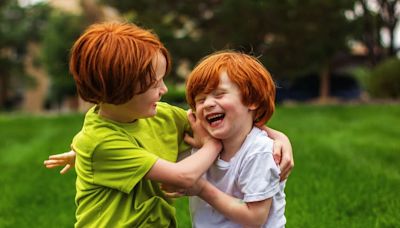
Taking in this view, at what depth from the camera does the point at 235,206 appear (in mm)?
2059

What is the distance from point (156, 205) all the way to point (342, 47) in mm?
14841

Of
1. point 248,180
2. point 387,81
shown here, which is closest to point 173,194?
Answer: point 248,180

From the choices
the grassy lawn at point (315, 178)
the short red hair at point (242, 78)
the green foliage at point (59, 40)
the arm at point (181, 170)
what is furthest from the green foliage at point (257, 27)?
the arm at point (181, 170)

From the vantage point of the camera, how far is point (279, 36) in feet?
51.6

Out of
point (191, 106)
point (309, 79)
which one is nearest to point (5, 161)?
point (191, 106)

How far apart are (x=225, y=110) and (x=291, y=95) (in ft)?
83.1

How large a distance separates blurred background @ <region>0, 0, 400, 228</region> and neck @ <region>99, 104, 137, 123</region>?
482 mm

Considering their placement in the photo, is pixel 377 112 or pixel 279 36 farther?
pixel 279 36

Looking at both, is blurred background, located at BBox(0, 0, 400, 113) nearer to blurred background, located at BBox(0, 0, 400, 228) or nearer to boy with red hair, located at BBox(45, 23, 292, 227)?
blurred background, located at BBox(0, 0, 400, 228)

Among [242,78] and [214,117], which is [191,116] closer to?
[214,117]

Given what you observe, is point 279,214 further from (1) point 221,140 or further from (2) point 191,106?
(2) point 191,106

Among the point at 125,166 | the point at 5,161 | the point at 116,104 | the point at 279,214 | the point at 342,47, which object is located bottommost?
the point at 342,47

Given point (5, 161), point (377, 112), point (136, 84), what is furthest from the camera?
point (377, 112)

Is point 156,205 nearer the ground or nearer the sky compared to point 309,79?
nearer the sky
